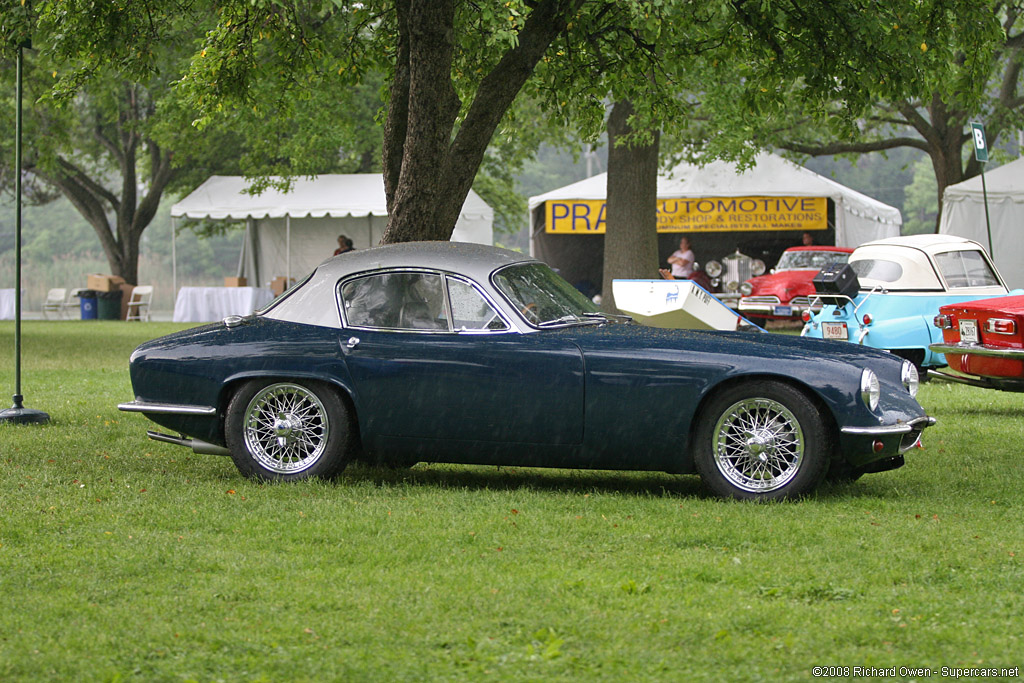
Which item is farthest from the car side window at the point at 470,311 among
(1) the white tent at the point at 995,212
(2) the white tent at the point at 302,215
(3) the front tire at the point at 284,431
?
(2) the white tent at the point at 302,215

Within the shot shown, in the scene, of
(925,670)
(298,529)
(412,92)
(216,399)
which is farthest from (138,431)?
(925,670)

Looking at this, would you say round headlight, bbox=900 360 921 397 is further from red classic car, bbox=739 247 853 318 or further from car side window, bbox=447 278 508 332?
red classic car, bbox=739 247 853 318

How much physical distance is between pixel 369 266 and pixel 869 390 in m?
2.97

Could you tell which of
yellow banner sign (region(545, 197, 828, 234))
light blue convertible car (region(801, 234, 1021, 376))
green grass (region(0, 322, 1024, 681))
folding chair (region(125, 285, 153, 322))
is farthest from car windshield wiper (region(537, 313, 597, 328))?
folding chair (region(125, 285, 153, 322))

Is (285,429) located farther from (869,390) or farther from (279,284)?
(279,284)

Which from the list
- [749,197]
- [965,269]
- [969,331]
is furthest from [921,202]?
[969,331]

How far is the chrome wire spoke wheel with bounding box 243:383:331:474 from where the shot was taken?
700 centimetres

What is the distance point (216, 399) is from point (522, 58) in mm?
4115

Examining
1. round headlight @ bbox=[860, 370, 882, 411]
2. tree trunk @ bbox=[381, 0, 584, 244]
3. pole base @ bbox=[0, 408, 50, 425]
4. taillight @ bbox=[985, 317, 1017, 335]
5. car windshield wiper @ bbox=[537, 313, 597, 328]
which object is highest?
tree trunk @ bbox=[381, 0, 584, 244]

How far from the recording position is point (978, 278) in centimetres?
1380

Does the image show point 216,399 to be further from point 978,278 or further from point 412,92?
point 978,278

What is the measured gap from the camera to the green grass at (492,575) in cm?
391

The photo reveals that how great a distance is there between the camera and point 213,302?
29297mm

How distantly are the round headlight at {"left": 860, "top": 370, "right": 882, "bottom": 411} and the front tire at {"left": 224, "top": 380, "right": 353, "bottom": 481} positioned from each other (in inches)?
113
